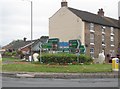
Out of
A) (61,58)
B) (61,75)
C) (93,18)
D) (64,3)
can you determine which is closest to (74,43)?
(61,58)

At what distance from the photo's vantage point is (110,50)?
65.8 m

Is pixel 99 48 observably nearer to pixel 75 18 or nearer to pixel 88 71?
pixel 75 18

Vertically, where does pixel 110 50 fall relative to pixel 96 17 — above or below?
below

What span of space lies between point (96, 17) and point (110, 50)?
23.8ft

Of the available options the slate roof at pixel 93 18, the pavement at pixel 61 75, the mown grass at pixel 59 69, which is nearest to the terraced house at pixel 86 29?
the slate roof at pixel 93 18

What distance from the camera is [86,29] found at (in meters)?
58.3

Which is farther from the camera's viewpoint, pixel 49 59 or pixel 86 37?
pixel 86 37

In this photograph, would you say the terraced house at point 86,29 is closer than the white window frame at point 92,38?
Yes

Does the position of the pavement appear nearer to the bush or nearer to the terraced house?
the bush

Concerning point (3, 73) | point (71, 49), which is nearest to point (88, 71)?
point (3, 73)

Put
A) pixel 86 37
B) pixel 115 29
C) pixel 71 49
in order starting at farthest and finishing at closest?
1. pixel 115 29
2. pixel 86 37
3. pixel 71 49

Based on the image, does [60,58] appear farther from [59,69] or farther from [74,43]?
[59,69]

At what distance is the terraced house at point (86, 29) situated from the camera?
191ft

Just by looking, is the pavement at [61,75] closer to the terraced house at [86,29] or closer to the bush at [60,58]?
the bush at [60,58]
